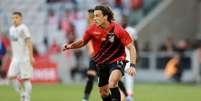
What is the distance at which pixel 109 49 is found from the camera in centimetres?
1404

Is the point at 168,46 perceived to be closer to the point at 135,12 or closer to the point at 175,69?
the point at 175,69

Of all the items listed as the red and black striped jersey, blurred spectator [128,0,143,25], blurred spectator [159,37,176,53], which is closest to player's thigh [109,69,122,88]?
Answer: the red and black striped jersey

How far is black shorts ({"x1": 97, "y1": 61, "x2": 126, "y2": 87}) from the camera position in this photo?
13945 mm

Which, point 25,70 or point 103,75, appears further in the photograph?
point 25,70

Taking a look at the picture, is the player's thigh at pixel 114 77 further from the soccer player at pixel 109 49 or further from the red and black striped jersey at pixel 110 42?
the red and black striped jersey at pixel 110 42

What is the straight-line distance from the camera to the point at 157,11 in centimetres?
3491

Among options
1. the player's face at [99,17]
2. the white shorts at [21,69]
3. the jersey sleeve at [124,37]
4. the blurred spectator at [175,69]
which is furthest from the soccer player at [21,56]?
the blurred spectator at [175,69]

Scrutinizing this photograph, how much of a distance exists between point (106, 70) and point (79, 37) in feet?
59.6

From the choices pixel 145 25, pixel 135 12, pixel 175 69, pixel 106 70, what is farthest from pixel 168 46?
pixel 106 70

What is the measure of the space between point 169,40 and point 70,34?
4.44m

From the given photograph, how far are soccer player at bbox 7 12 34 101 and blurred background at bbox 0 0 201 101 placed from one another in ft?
38.8

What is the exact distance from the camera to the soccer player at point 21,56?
18.0 metres

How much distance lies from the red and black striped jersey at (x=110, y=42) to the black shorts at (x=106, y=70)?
0.09 m

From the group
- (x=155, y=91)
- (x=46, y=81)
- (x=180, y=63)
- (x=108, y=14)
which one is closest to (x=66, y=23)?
(x=46, y=81)
